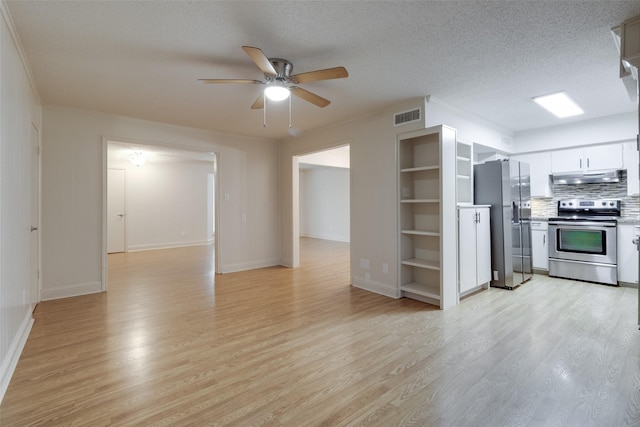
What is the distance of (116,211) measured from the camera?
822cm

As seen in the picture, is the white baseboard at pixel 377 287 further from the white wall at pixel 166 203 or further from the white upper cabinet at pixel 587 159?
the white wall at pixel 166 203

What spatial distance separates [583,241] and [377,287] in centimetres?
337

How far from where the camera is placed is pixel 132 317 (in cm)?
343

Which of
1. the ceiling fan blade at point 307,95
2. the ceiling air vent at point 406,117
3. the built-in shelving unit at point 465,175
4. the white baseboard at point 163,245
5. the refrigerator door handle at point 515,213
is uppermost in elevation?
the ceiling air vent at point 406,117

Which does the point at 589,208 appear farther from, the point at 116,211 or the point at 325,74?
the point at 116,211

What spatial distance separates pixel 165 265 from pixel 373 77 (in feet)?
18.0

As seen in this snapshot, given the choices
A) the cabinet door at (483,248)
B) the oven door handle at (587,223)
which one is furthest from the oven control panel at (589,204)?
the cabinet door at (483,248)

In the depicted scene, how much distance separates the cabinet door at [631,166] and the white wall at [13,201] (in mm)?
7185

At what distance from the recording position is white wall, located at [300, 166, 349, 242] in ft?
33.7

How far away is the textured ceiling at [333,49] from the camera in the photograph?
2105mm


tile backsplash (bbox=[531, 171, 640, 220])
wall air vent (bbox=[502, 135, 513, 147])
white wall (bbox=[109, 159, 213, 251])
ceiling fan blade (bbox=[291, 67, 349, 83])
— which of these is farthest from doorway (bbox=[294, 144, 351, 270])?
ceiling fan blade (bbox=[291, 67, 349, 83])

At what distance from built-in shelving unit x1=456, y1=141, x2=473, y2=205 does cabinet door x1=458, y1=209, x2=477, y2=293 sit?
44 centimetres

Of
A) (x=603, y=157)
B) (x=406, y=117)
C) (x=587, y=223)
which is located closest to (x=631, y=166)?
(x=603, y=157)

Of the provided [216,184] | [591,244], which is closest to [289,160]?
[216,184]
